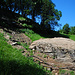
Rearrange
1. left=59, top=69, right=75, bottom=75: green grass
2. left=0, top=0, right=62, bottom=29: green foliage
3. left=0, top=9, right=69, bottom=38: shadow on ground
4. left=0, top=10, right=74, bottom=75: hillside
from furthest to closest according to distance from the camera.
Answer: left=0, top=0, right=62, bottom=29: green foliage
left=0, top=9, right=69, bottom=38: shadow on ground
left=59, top=69, right=75, bottom=75: green grass
left=0, top=10, right=74, bottom=75: hillside

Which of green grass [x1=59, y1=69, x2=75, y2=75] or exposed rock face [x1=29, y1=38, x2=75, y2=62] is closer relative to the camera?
green grass [x1=59, y1=69, x2=75, y2=75]

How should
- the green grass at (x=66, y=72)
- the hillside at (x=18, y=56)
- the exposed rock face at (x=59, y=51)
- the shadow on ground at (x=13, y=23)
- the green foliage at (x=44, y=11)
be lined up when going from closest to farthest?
the hillside at (x=18, y=56), the green grass at (x=66, y=72), the exposed rock face at (x=59, y=51), the shadow on ground at (x=13, y=23), the green foliage at (x=44, y=11)

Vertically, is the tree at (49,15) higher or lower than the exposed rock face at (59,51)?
higher

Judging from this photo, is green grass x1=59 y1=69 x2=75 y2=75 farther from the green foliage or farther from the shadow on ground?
the green foliage

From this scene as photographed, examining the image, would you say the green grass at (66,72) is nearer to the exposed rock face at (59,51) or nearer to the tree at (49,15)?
the exposed rock face at (59,51)

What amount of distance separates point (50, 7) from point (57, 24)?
3802mm

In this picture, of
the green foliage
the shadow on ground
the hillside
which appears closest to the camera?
the hillside

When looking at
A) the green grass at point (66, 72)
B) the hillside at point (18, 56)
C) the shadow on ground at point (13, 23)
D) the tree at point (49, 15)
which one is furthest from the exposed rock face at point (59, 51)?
the tree at point (49, 15)

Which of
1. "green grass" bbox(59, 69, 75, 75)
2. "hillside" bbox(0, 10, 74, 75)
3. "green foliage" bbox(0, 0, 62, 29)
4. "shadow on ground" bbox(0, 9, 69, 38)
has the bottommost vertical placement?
"green grass" bbox(59, 69, 75, 75)

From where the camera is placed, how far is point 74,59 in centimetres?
591

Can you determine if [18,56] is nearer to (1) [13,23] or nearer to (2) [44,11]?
(1) [13,23]

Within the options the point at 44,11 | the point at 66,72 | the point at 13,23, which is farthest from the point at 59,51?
the point at 44,11

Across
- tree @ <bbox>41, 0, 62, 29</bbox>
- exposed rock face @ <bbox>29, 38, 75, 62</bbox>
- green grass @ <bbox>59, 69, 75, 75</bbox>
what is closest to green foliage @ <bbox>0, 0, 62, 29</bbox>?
tree @ <bbox>41, 0, 62, 29</bbox>

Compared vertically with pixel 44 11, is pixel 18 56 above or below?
below
